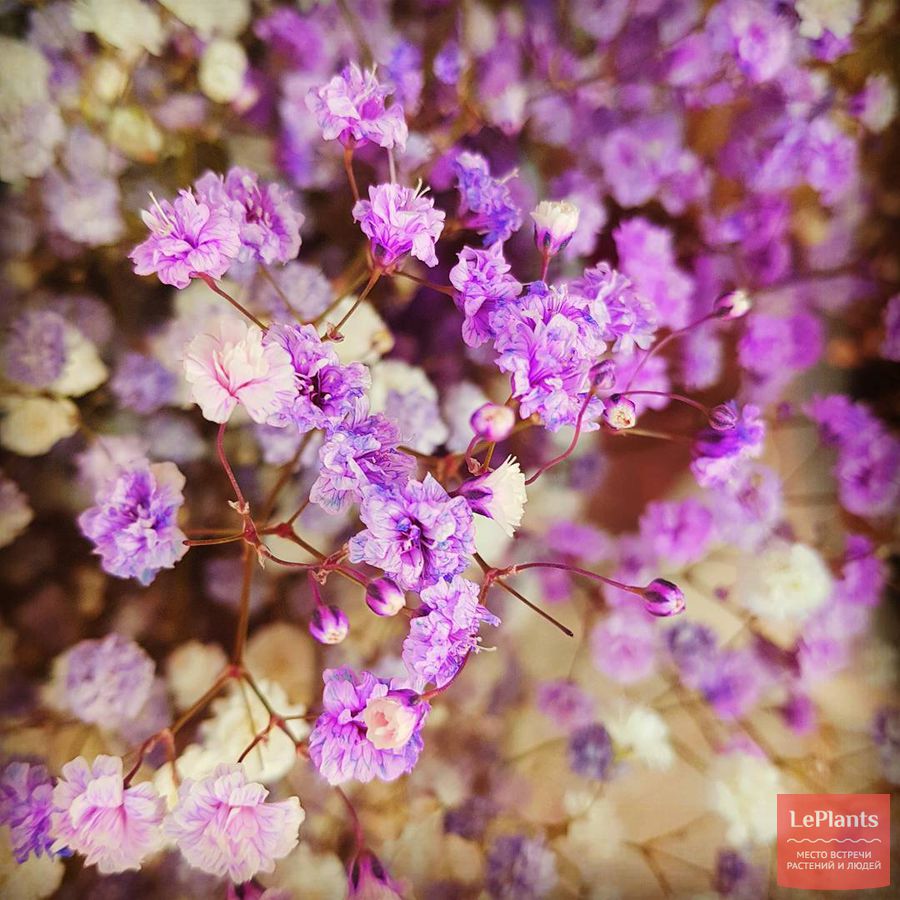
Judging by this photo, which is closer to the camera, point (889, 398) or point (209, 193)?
point (209, 193)

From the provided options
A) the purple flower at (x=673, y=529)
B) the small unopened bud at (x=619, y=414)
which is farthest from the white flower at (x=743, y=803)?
the small unopened bud at (x=619, y=414)

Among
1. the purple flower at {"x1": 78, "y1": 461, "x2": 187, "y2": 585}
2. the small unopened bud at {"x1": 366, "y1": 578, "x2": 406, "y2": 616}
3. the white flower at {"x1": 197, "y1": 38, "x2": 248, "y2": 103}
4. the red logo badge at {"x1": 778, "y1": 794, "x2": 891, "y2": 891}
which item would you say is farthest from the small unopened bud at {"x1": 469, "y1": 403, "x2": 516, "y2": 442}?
the red logo badge at {"x1": 778, "y1": 794, "x2": 891, "y2": 891}

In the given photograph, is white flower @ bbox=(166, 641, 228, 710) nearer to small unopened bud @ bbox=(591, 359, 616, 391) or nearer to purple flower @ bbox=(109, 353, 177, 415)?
purple flower @ bbox=(109, 353, 177, 415)

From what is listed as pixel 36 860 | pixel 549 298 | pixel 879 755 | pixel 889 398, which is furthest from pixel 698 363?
pixel 36 860

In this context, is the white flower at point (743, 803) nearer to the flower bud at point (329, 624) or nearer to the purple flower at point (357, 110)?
the flower bud at point (329, 624)

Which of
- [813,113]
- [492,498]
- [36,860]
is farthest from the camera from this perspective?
[813,113]

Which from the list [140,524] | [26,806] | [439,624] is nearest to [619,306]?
[439,624]

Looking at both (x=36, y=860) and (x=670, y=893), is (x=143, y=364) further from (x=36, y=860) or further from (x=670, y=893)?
(x=670, y=893)
